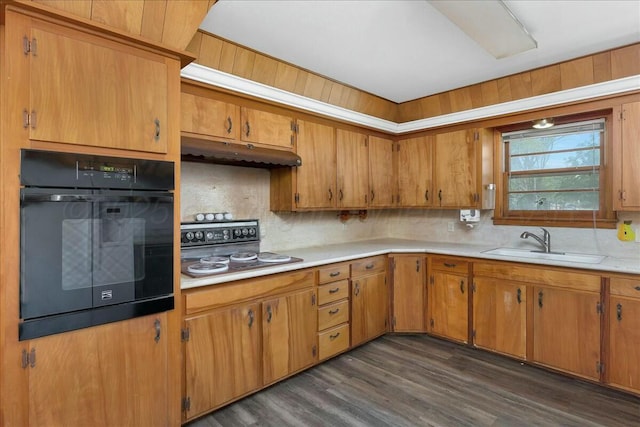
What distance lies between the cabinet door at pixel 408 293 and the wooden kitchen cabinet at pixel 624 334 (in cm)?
147

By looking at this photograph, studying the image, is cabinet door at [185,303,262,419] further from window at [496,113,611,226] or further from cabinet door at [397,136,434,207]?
window at [496,113,611,226]

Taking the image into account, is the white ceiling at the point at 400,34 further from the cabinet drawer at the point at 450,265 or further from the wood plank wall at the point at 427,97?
the cabinet drawer at the point at 450,265

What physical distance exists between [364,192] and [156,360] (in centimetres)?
254

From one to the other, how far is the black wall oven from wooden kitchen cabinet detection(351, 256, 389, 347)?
1732 millimetres

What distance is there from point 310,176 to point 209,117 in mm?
1072

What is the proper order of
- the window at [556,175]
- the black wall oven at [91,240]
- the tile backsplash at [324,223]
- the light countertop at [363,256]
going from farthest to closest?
the window at [556,175] < the tile backsplash at [324,223] < the light countertop at [363,256] < the black wall oven at [91,240]

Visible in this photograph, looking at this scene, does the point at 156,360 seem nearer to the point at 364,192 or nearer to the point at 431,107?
the point at 364,192

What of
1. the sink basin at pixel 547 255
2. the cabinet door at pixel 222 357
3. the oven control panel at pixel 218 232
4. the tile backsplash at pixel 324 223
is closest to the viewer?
the cabinet door at pixel 222 357

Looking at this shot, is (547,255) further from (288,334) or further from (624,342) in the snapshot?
(288,334)

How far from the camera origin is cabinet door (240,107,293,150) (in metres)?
2.62

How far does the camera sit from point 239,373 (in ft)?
7.30

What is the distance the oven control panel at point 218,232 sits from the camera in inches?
101

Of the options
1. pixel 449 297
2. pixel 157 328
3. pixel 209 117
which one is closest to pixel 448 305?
pixel 449 297

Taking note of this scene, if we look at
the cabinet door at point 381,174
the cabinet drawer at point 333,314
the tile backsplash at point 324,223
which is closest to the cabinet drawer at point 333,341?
the cabinet drawer at point 333,314
